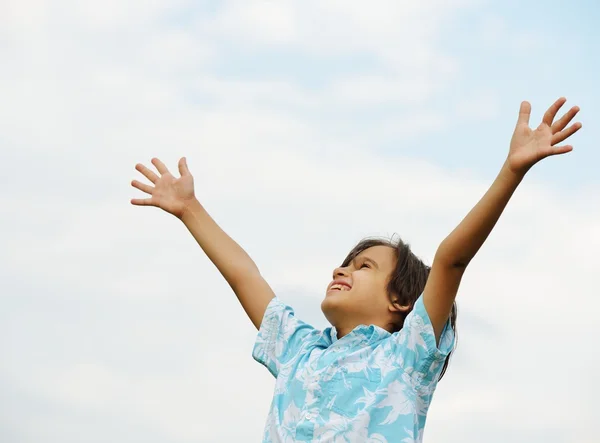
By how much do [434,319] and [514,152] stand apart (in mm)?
861

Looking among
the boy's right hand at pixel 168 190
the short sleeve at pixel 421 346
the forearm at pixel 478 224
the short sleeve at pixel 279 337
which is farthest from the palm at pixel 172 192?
the forearm at pixel 478 224

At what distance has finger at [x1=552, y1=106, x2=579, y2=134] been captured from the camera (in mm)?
4137

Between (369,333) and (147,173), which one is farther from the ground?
(147,173)

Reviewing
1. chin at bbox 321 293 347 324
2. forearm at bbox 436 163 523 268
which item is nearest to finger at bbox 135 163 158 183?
chin at bbox 321 293 347 324

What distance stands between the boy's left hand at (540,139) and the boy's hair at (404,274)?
1.00 m

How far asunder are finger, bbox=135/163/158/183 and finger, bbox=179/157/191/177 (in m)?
0.15

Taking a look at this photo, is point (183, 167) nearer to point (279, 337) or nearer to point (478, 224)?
point (279, 337)

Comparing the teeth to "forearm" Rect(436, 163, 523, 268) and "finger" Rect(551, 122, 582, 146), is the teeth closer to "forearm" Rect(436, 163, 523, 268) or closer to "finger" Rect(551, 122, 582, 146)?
"forearm" Rect(436, 163, 523, 268)

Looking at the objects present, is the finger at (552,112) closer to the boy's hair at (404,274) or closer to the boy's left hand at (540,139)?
the boy's left hand at (540,139)

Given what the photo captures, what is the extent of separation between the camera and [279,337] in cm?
515

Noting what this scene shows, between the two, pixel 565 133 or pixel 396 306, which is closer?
pixel 565 133

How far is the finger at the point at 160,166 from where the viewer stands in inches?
227

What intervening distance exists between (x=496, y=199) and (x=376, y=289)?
1.03 metres

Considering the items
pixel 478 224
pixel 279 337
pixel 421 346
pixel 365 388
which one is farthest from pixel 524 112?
pixel 279 337
